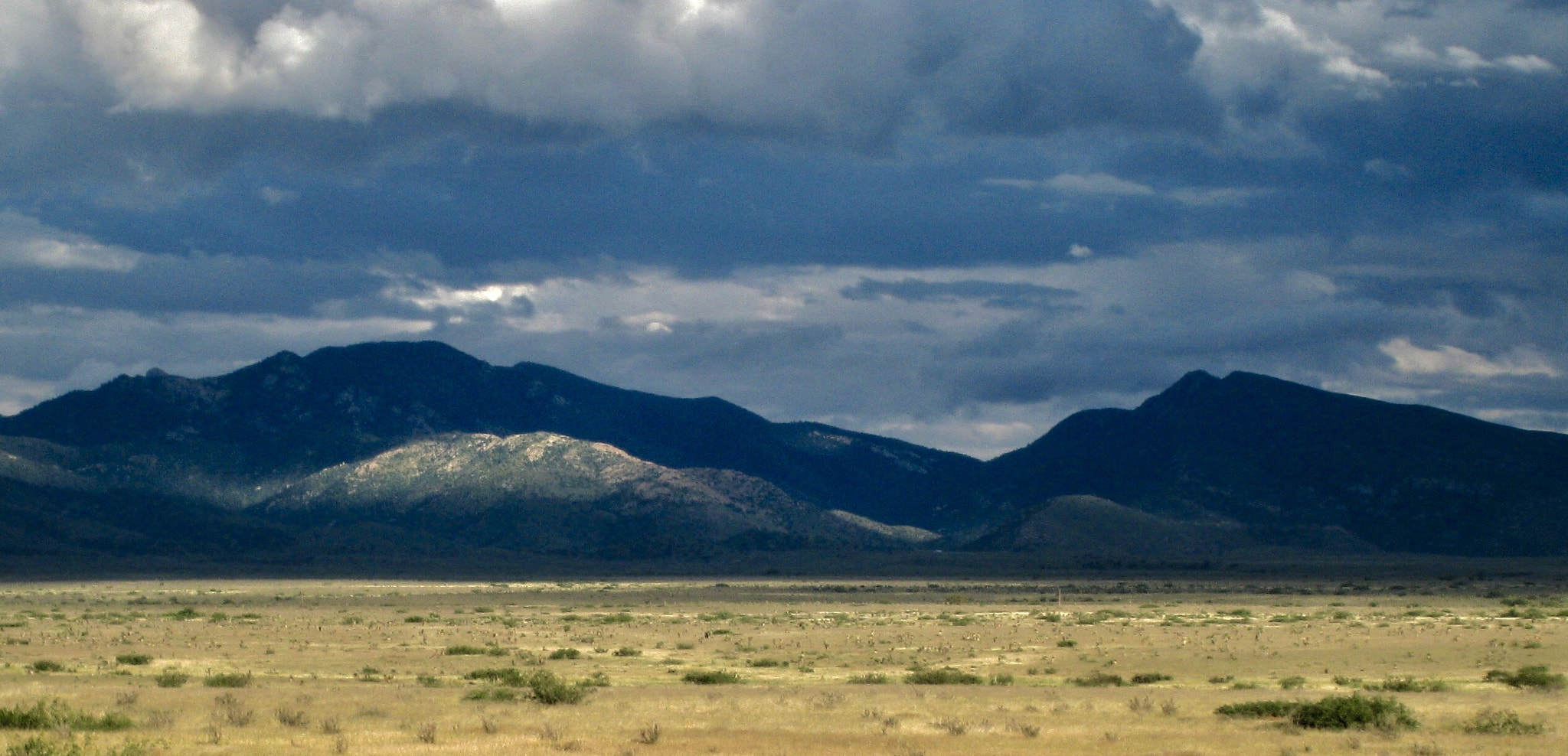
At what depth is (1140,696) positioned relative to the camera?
3841cm

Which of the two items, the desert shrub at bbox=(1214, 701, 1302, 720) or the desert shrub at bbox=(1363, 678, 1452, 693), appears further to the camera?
the desert shrub at bbox=(1363, 678, 1452, 693)

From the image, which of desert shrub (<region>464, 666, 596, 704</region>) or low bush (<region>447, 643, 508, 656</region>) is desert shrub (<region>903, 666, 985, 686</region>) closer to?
desert shrub (<region>464, 666, 596, 704</region>)

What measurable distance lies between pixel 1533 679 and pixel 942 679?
16.1 m

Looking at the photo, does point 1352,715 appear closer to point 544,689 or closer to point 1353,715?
point 1353,715

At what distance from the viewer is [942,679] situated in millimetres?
43844

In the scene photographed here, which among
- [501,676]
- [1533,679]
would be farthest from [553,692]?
[1533,679]

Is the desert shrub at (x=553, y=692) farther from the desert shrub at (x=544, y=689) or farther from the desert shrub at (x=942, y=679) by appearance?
the desert shrub at (x=942, y=679)

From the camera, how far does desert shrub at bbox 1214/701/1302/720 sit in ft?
112

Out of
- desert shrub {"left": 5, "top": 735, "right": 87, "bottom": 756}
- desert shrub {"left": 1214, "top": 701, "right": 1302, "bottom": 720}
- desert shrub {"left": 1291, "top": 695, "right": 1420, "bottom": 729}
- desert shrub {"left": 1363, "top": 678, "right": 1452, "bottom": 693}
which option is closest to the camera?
desert shrub {"left": 5, "top": 735, "right": 87, "bottom": 756}

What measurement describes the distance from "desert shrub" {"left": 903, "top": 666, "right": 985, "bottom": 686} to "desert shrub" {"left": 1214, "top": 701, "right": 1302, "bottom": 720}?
9.67m

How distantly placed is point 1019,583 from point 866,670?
93315mm

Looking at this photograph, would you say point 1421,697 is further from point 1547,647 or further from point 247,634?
point 247,634

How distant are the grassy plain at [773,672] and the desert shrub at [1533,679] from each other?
0.50 metres

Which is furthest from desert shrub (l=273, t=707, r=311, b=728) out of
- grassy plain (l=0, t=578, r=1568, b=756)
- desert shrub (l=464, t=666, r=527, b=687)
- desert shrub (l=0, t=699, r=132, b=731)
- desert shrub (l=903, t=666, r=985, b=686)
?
desert shrub (l=903, t=666, r=985, b=686)
